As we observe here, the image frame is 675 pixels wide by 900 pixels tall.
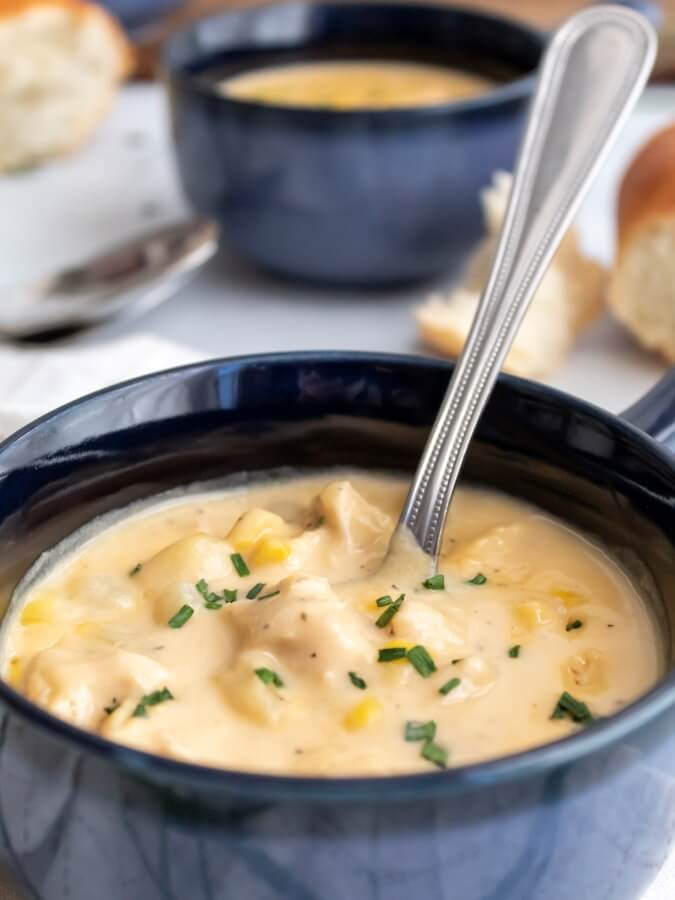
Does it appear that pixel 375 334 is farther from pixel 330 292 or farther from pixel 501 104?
pixel 501 104

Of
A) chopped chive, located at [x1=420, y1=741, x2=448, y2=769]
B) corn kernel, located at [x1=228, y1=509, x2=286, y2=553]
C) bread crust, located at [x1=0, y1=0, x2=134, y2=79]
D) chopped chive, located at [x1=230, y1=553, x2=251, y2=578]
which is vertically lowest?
chopped chive, located at [x1=230, y1=553, x2=251, y2=578]

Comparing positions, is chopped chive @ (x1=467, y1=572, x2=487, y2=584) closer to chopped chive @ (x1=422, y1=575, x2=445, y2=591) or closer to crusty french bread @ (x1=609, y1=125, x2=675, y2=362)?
chopped chive @ (x1=422, y1=575, x2=445, y2=591)

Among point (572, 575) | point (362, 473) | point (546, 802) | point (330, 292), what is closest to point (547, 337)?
point (330, 292)

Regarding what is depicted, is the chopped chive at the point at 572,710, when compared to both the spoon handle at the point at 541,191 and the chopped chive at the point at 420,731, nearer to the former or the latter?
the chopped chive at the point at 420,731

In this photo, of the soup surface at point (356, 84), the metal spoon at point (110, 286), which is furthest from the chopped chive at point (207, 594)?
the soup surface at point (356, 84)

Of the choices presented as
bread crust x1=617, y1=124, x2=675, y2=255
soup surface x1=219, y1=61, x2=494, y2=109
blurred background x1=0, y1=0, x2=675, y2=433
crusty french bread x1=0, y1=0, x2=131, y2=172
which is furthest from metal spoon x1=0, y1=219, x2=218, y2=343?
bread crust x1=617, y1=124, x2=675, y2=255

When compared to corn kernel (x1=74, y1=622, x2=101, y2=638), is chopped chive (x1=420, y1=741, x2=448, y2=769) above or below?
above
